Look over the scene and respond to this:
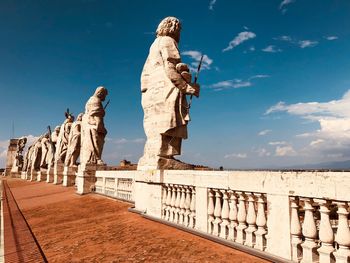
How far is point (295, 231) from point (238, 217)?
3.29 feet

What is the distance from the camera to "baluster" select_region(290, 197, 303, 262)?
339cm

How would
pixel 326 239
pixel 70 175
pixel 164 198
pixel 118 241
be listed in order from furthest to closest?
pixel 70 175 < pixel 164 198 < pixel 118 241 < pixel 326 239

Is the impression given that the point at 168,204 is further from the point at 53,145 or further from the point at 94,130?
the point at 53,145

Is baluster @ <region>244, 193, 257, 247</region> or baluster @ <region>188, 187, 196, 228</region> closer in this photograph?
baluster @ <region>244, 193, 257, 247</region>

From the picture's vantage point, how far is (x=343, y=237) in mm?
2809

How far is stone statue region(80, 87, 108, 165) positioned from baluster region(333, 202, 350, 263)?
41.6 feet

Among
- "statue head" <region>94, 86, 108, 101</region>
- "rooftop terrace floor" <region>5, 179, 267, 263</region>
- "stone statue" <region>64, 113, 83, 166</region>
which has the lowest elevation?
"rooftop terrace floor" <region>5, 179, 267, 263</region>

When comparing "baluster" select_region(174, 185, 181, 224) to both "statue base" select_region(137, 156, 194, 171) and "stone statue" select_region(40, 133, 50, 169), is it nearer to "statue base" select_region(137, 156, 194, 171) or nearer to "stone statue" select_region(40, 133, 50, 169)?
"statue base" select_region(137, 156, 194, 171)

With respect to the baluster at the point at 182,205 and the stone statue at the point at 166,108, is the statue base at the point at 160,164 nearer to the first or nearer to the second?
→ the stone statue at the point at 166,108

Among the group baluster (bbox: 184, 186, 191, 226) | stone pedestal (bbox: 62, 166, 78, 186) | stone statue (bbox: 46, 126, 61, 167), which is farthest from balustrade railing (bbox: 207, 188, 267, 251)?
stone statue (bbox: 46, 126, 61, 167)

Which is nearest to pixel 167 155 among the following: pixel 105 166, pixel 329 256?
pixel 329 256

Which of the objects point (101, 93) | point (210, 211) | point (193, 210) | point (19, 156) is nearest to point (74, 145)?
point (101, 93)

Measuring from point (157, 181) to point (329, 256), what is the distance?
14.4 feet

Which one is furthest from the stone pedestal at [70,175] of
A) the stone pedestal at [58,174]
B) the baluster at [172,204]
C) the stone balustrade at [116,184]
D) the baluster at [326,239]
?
the baluster at [326,239]
